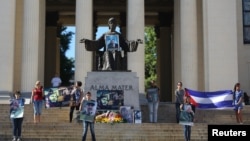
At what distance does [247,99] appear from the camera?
32.1 meters

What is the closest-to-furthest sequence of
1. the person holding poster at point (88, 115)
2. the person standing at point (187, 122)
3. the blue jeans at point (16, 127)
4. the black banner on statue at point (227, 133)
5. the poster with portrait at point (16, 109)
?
the black banner on statue at point (227, 133) → the person holding poster at point (88, 115) → the person standing at point (187, 122) → the blue jeans at point (16, 127) → the poster with portrait at point (16, 109)

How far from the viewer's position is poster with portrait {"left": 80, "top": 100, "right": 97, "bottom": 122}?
642 inches

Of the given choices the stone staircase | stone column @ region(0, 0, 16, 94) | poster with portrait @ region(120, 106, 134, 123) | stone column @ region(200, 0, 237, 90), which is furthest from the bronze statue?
stone column @ region(0, 0, 16, 94)

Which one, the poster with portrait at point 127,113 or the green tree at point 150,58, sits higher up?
the green tree at point 150,58

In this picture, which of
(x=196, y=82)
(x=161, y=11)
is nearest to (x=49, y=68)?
(x=161, y=11)

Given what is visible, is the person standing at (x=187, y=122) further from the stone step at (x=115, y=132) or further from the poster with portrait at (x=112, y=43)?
the poster with portrait at (x=112, y=43)

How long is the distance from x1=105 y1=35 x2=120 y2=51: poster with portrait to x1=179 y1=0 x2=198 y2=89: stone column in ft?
33.4

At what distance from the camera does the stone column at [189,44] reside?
1247 inches

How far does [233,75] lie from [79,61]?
389 inches

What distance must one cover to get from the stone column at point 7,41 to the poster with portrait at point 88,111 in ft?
51.7

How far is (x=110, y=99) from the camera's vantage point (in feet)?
71.6

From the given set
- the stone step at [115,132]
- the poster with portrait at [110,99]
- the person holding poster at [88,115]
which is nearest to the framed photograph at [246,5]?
the poster with portrait at [110,99]

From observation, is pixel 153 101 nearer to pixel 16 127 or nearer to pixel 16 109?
pixel 16 109

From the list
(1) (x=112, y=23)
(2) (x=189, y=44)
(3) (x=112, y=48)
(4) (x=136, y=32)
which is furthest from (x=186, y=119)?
(2) (x=189, y=44)
